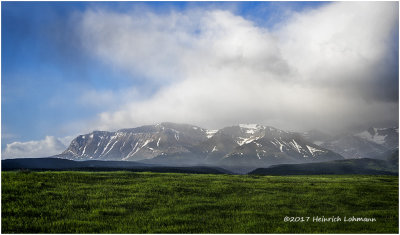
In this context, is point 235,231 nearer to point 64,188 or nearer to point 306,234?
point 306,234

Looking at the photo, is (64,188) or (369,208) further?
(64,188)

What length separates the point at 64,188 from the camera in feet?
134

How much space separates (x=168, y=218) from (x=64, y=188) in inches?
771

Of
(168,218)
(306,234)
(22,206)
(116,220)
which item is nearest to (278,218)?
(306,234)


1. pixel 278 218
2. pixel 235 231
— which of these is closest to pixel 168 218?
pixel 235 231

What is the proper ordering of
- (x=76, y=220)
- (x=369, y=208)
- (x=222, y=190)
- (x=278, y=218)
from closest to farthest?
(x=76, y=220) < (x=278, y=218) < (x=369, y=208) < (x=222, y=190)

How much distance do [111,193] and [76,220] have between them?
37.4ft

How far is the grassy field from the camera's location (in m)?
27.1

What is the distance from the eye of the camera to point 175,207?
33719mm

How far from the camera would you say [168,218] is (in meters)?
29.2

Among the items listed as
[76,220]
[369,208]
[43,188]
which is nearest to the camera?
[76,220]

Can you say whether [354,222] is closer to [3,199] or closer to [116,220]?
[116,220]

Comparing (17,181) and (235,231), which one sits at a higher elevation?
(17,181)

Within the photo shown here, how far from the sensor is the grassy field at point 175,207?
27125mm
